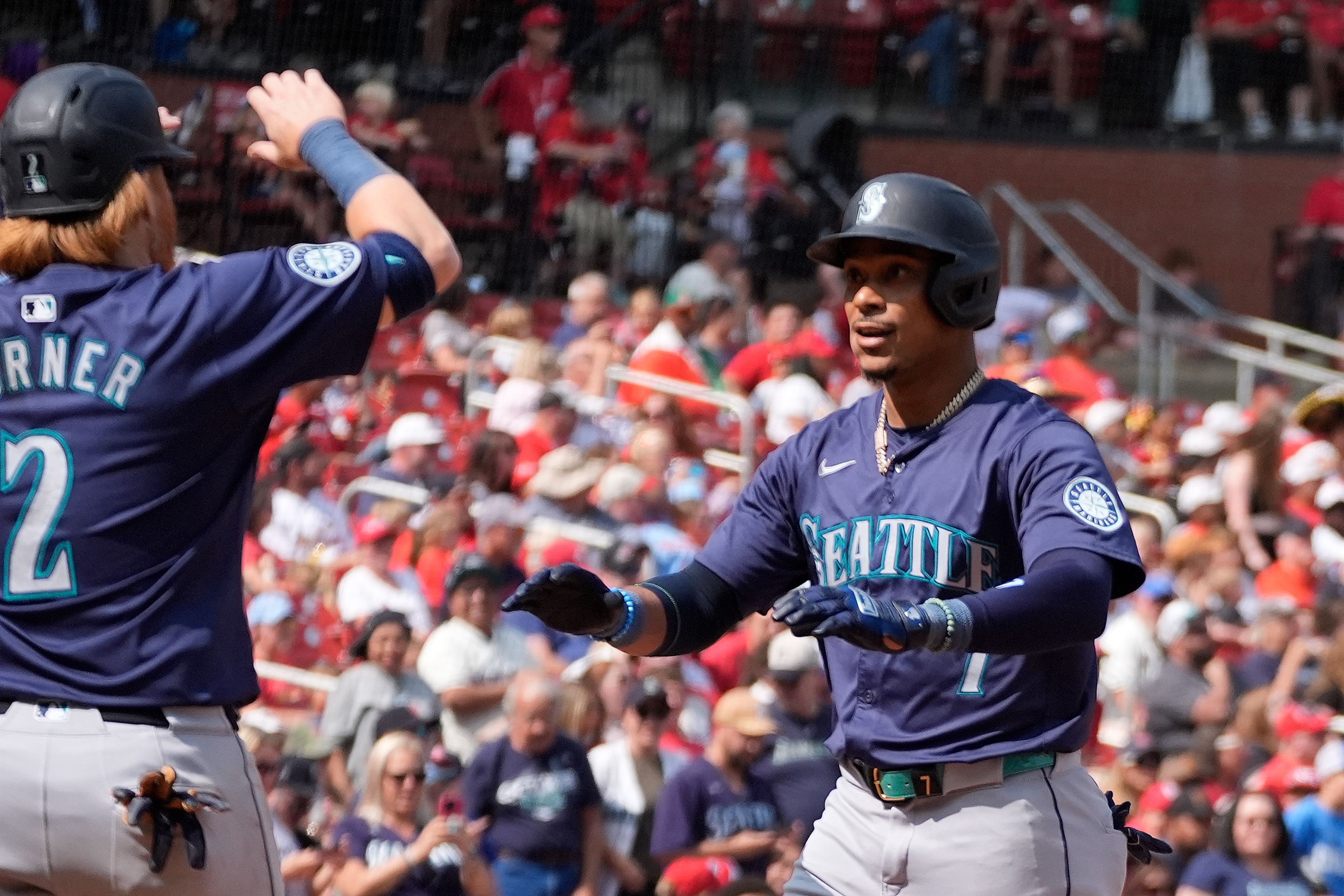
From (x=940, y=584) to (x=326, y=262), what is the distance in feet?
3.75

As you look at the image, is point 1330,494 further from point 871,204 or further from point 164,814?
point 164,814

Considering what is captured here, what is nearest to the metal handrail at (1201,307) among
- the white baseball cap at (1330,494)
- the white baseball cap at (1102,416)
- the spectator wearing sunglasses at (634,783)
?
the white baseball cap at (1102,416)

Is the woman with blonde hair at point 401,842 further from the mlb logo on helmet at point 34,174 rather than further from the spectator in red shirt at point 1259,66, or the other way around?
the spectator in red shirt at point 1259,66

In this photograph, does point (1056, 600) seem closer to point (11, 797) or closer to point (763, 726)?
point (11, 797)

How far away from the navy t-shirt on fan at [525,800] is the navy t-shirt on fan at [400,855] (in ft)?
1.29

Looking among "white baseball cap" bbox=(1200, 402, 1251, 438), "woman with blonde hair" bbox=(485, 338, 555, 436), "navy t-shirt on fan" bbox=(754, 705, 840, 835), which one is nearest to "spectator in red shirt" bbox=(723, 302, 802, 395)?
"woman with blonde hair" bbox=(485, 338, 555, 436)

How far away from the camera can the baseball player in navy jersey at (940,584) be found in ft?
10.3

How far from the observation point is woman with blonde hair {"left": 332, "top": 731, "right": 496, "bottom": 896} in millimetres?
5547

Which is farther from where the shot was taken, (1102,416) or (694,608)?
(1102,416)

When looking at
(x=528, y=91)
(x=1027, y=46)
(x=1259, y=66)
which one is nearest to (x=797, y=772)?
(x=528, y=91)

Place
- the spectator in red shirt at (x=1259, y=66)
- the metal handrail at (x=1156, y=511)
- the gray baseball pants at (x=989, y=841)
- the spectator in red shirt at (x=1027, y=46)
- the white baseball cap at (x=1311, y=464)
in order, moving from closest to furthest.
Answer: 1. the gray baseball pants at (x=989, y=841)
2. the metal handrail at (x=1156, y=511)
3. the white baseball cap at (x=1311, y=464)
4. the spectator in red shirt at (x=1027, y=46)
5. the spectator in red shirt at (x=1259, y=66)

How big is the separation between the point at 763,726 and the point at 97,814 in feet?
13.2

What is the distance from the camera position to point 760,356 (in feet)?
35.9

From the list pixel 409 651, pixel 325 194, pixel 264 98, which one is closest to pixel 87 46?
pixel 325 194
